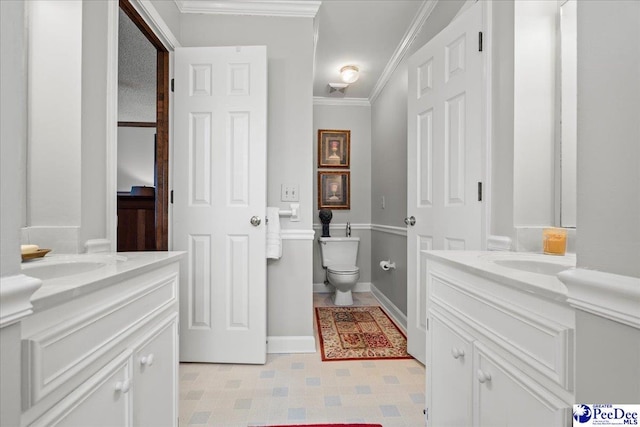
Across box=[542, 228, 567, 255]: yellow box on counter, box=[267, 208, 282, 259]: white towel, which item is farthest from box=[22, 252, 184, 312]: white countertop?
box=[542, 228, 567, 255]: yellow box on counter

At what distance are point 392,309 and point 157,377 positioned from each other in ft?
7.77

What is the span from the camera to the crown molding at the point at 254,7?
7.20 ft

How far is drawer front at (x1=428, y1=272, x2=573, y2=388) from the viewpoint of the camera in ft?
2.01

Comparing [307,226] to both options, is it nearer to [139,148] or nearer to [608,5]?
[608,5]

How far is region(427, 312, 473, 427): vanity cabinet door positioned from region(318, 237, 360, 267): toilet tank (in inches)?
90.2

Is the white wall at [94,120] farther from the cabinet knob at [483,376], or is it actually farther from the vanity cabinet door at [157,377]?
the cabinet knob at [483,376]

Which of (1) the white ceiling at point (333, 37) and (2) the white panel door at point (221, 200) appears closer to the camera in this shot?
(2) the white panel door at point (221, 200)

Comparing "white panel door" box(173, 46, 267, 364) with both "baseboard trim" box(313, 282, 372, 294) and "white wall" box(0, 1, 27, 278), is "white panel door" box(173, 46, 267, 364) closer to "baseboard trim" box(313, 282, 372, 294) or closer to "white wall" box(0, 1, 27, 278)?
"white wall" box(0, 1, 27, 278)

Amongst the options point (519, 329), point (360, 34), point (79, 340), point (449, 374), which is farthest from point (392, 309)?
point (79, 340)

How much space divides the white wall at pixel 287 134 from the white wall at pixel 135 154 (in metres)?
2.49

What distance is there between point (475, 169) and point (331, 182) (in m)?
2.47

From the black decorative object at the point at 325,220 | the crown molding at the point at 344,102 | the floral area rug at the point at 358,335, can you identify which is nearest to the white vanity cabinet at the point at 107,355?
the floral area rug at the point at 358,335

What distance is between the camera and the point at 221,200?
2.09 metres

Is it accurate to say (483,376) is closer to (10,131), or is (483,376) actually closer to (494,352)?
(494,352)
